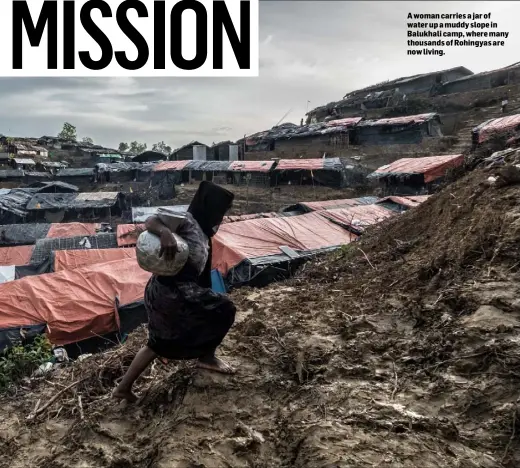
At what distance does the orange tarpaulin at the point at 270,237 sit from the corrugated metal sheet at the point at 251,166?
11300 mm

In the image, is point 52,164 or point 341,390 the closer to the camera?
point 341,390

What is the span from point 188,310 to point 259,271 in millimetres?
7122

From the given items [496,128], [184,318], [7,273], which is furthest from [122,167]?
[184,318]

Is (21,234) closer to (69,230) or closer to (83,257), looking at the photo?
(69,230)

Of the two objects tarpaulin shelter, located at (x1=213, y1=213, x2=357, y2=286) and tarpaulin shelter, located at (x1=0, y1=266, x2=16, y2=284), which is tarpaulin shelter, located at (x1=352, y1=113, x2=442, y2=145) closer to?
tarpaulin shelter, located at (x1=213, y1=213, x2=357, y2=286)

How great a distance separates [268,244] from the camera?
10.2m

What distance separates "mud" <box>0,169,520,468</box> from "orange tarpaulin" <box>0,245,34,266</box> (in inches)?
426

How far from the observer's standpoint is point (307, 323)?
9.49ft

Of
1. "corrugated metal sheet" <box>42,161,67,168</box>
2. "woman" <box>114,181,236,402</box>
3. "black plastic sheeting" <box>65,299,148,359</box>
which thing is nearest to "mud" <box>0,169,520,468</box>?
"woman" <box>114,181,236,402</box>

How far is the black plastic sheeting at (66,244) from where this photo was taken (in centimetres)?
1307

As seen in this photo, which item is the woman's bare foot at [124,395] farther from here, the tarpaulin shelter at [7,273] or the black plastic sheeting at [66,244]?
the black plastic sheeting at [66,244]

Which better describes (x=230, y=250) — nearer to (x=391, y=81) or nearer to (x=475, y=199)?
(x=475, y=199)

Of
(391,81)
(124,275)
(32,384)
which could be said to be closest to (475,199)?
(32,384)

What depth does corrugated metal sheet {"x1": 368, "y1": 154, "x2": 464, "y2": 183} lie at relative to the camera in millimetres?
16342
